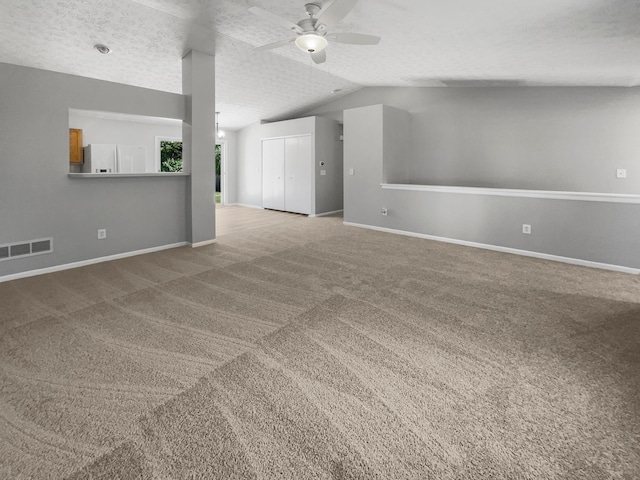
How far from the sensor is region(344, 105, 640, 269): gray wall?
427 centimetres

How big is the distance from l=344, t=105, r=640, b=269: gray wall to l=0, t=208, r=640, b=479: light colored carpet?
760 millimetres

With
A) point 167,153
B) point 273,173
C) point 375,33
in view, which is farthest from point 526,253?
point 167,153

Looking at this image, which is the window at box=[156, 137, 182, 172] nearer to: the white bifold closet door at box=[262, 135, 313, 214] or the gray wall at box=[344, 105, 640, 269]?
the white bifold closet door at box=[262, 135, 313, 214]

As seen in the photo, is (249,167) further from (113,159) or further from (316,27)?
(316,27)

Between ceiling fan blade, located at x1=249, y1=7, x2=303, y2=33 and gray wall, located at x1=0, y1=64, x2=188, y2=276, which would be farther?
gray wall, located at x1=0, y1=64, x2=188, y2=276

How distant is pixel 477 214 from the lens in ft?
18.0

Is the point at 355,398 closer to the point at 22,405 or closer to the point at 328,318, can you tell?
the point at 328,318

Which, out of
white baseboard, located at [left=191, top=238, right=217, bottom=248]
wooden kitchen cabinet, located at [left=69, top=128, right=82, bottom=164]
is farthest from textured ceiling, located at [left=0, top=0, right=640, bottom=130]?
white baseboard, located at [left=191, top=238, right=217, bottom=248]

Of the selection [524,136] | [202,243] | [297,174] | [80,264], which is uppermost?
[524,136]

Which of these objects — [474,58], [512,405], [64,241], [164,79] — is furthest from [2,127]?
[474,58]

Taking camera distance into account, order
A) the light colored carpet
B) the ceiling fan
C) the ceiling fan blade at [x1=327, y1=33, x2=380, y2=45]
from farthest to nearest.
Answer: the ceiling fan blade at [x1=327, y1=33, x2=380, y2=45]
the ceiling fan
the light colored carpet

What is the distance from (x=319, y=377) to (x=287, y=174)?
25.1 feet

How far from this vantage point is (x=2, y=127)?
3615mm

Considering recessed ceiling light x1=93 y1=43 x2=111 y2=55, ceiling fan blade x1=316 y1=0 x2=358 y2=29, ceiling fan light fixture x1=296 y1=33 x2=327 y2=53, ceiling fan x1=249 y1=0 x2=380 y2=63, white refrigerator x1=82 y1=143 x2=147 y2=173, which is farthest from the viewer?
white refrigerator x1=82 y1=143 x2=147 y2=173
